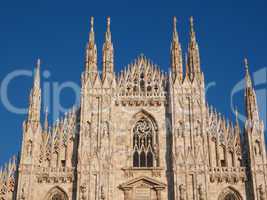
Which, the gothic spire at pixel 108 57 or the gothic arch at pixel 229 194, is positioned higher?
the gothic spire at pixel 108 57

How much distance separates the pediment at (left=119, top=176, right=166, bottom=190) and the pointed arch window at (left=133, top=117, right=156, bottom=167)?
1.12 meters

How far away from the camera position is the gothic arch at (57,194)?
29406mm

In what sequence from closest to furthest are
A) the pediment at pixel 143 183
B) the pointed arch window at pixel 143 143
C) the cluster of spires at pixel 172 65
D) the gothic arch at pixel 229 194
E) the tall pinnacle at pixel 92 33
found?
the gothic arch at pixel 229 194 → the pediment at pixel 143 183 → the pointed arch window at pixel 143 143 → the cluster of spires at pixel 172 65 → the tall pinnacle at pixel 92 33

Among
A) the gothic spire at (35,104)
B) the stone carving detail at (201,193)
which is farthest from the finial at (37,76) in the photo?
the stone carving detail at (201,193)

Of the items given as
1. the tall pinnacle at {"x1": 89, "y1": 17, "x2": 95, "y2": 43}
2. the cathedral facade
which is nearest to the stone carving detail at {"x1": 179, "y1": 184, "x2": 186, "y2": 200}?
the cathedral facade

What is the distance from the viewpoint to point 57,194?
29.5 m

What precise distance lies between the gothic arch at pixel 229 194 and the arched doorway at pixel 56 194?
9480 mm

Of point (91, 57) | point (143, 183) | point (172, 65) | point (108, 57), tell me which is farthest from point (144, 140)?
point (91, 57)

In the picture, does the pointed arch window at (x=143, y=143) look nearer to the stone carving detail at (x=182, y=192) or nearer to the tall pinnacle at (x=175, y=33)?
the stone carving detail at (x=182, y=192)

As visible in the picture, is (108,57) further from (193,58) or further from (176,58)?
(193,58)

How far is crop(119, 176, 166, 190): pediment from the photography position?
29.5 m

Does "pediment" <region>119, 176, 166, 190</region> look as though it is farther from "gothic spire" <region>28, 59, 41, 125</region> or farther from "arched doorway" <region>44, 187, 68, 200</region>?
"gothic spire" <region>28, 59, 41, 125</region>

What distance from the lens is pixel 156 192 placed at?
97.1 ft

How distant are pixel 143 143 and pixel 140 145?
240 mm
